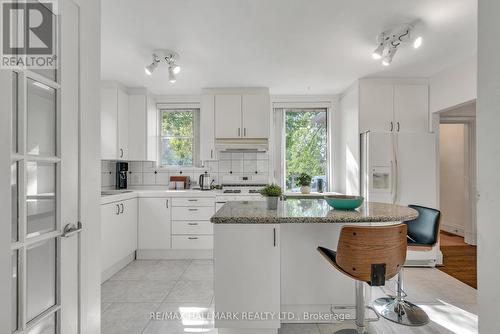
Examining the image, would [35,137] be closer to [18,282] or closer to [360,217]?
[18,282]

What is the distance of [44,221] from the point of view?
1048 mm

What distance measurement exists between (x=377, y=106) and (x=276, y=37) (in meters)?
1.90

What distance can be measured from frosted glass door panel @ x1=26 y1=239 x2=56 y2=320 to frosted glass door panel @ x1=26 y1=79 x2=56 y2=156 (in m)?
0.39

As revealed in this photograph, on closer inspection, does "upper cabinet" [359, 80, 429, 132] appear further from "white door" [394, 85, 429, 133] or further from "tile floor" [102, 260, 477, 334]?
"tile floor" [102, 260, 477, 334]

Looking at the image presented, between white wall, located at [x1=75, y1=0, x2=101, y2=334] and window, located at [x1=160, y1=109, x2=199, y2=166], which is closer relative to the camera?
white wall, located at [x1=75, y1=0, x2=101, y2=334]

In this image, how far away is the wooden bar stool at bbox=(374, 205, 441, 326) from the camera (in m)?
2.08

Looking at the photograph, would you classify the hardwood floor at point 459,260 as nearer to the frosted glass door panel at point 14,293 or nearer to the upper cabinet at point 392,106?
the upper cabinet at point 392,106

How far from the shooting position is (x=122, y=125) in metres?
3.77

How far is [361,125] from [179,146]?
285 centimetres

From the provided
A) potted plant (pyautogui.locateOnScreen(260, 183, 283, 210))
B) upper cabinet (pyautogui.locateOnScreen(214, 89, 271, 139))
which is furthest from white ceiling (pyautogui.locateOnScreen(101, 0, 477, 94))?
potted plant (pyautogui.locateOnScreen(260, 183, 283, 210))

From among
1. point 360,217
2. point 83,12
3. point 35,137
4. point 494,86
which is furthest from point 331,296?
point 83,12

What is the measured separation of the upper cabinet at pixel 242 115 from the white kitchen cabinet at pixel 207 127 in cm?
7

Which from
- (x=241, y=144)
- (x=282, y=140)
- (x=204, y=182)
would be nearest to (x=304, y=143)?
(x=282, y=140)

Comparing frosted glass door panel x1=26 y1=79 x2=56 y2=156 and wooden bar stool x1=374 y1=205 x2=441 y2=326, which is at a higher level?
frosted glass door panel x1=26 y1=79 x2=56 y2=156
